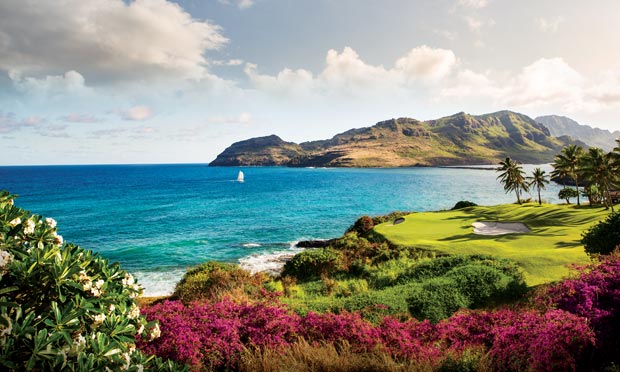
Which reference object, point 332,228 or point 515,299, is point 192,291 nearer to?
point 515,299

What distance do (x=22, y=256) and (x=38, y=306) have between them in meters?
0.70

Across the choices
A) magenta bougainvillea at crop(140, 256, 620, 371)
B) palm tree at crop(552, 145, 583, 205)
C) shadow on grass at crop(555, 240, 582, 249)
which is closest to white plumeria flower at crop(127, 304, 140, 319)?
magenta bougainvillea at crop(140, 256, 620, 371)

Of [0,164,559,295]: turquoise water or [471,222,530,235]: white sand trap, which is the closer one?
[471,222,530,235]: white sand trap

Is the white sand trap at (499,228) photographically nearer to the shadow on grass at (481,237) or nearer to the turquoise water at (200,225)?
the shadow on grass at (481,237)

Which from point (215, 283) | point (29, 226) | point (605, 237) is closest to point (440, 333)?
point (29, 226)

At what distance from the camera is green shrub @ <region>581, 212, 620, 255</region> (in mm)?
A: 17969

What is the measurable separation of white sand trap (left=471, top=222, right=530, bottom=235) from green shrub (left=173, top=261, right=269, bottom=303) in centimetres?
2679

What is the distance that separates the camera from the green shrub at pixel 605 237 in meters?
18.0

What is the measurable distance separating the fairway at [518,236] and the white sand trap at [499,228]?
0.85 meters

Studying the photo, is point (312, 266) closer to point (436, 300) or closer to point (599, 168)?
point (436, 300)

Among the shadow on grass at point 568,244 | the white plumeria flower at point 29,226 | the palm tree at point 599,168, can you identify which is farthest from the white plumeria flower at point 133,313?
the palm tree at point 599,168

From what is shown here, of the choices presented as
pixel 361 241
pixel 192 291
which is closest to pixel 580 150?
pixel 361 241

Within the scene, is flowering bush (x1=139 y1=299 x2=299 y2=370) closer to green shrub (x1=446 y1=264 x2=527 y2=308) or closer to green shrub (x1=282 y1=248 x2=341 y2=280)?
green shrub (x1=446 y1=264 x2=527 y2=308)

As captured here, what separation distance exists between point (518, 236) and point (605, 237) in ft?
47.3
